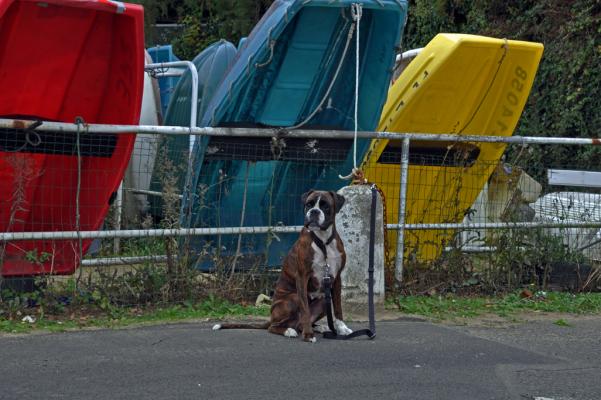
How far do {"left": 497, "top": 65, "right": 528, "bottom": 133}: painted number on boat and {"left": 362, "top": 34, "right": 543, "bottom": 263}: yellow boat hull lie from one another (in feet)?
0.04

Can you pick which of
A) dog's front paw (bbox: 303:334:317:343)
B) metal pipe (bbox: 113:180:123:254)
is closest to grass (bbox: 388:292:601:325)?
A: dog's front paw (bbox: 303:334:317:343)

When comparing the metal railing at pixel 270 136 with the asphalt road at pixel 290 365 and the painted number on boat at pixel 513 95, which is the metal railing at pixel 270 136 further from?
the asphalt road at pixel 290 365

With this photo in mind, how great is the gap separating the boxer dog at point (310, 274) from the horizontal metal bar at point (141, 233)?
3.53ft

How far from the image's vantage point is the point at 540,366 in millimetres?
6570

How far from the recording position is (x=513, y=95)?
31.9ft

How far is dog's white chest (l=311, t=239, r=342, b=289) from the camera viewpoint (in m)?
6.89

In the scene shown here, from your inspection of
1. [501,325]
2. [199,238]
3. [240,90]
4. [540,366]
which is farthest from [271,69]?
[540,366]

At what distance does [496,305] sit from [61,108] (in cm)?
434

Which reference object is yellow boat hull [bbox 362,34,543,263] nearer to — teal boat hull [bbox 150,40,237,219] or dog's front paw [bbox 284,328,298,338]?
teal boat hull [bbox 150,40,237,219]

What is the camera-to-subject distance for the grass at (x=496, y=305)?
8.34m

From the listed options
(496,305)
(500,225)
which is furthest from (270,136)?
(496,305)

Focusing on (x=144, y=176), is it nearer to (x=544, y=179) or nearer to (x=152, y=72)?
(x=152, y=72)

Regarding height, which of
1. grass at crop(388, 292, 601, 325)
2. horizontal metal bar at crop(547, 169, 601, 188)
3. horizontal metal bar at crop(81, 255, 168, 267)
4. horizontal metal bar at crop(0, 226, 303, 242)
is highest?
horizontal metal bar at crop(547, 169, 601, 188)

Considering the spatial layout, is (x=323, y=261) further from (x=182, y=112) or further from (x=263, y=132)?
(x=182, y=112)
